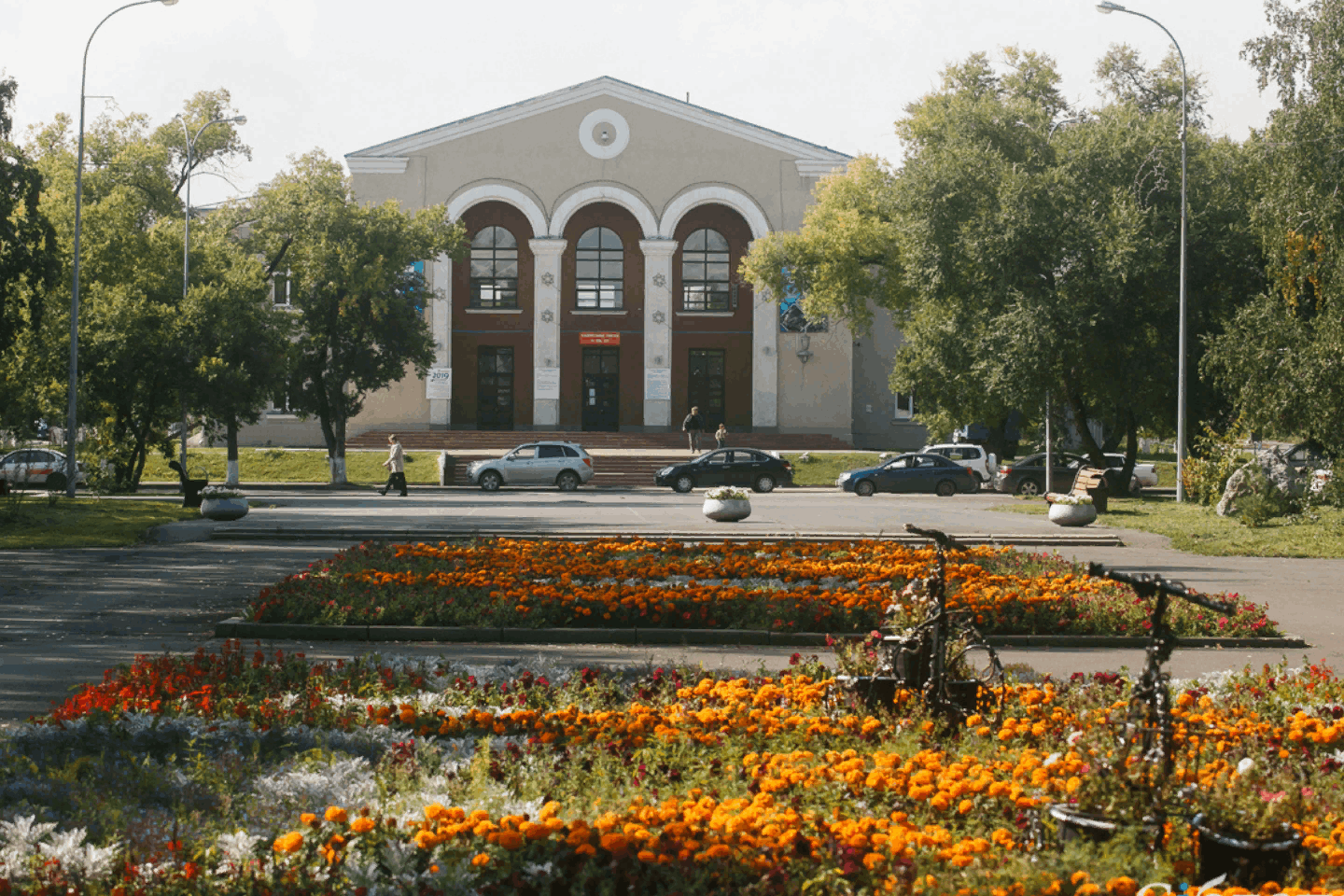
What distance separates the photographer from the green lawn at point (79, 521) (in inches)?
755

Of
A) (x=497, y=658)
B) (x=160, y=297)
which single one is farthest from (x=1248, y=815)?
(x=160, y=297)

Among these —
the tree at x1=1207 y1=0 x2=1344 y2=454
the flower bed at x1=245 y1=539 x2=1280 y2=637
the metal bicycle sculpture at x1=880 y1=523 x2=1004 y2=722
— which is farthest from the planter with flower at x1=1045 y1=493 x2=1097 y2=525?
the metal bicycle sculpture at x1=880 y1=523 x2=1004 y2=722

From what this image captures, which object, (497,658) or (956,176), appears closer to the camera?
(497,658)

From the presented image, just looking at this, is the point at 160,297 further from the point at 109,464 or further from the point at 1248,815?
the point at 1248,815

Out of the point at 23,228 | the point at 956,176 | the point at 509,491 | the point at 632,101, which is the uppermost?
the point at 632,101

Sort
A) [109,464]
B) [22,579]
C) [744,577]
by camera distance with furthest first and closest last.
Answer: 1. [109,464]
2. [22,579]
3. [744,577]

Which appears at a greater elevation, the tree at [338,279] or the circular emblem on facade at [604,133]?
the circular emblem on facade at [604,133]

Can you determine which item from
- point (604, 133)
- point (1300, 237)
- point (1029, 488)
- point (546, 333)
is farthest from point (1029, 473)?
point (604, 133)

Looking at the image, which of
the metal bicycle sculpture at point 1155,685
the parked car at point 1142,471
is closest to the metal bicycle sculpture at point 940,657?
the metal bicycle sculpture at point 1155,685

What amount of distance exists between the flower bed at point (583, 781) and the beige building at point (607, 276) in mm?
43041

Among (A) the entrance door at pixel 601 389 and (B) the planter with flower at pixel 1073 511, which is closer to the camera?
(B) the planter with flower at pixel 1073 511

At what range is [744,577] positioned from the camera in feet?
45.4

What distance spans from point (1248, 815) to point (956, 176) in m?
32.4

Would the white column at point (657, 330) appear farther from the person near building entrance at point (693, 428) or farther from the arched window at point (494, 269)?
the arched window at point (494, 269)
